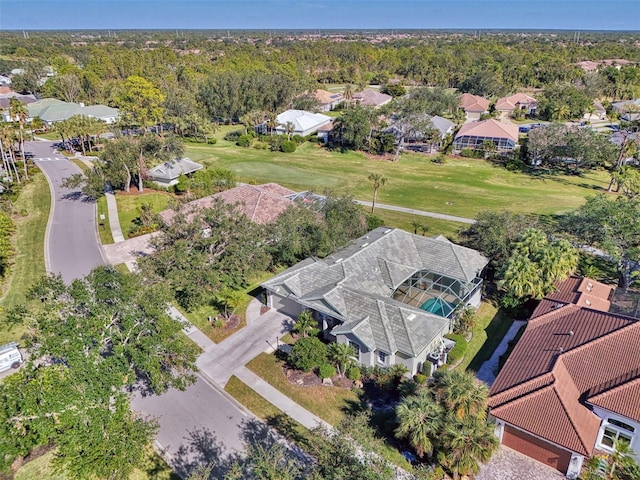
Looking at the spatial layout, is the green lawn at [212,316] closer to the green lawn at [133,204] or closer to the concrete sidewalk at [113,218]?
the concrete sidewalk at [113,218]

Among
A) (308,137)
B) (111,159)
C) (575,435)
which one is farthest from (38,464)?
(308,137)

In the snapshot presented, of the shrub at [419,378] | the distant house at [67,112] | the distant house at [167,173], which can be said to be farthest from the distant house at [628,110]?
the distant house at [67,112]

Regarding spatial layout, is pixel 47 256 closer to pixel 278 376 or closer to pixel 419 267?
pixel 278 376

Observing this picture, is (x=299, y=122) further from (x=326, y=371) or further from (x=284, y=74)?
(x=326, y=371)

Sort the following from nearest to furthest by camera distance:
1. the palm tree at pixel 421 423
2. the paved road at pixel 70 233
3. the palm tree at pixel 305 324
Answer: the palm tree at pixel 421 423, the palm tree at pixel 305 324, the paved road at pixel 70 233

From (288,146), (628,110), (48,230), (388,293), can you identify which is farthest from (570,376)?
(628,110)
